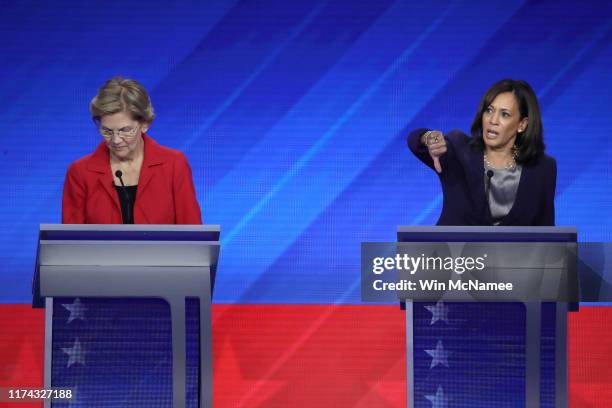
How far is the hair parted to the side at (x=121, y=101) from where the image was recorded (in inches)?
129

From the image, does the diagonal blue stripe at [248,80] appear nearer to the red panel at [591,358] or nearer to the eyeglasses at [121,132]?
the eyeglasses at [121,132]

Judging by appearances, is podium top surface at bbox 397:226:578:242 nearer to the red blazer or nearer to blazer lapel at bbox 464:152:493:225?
blazer lapel at bbox 464:152:493:225

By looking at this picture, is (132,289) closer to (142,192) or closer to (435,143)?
(142,192)

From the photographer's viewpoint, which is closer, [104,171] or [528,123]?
[104,171]

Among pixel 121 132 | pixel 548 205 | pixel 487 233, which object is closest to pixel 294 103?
pixel 121 132

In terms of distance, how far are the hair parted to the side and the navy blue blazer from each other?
3.03ft

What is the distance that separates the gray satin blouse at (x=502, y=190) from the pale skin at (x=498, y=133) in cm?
5

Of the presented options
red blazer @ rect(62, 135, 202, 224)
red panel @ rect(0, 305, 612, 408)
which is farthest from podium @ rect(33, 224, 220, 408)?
red panel @ rect(0, 305, 612, 408)

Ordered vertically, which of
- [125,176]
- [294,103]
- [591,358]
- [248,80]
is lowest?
[591,358]

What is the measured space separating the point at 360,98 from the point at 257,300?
1.15 metres

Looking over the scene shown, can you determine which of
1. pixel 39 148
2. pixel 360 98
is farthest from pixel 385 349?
pixel 39 148

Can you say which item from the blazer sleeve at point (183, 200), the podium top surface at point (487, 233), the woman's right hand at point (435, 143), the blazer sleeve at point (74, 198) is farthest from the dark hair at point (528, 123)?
the blazer sleeve at point (74, 198)

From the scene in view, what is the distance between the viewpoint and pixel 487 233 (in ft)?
9.12

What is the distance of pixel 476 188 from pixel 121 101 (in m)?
1.20
